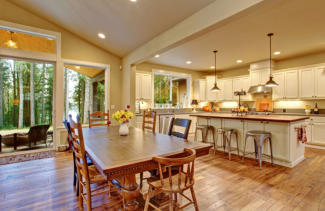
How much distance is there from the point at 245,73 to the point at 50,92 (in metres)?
6.81

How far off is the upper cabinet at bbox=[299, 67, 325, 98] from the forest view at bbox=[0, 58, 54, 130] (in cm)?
730

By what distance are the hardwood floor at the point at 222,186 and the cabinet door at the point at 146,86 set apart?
3.19 metres

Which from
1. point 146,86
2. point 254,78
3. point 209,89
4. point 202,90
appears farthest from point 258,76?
point 146,86

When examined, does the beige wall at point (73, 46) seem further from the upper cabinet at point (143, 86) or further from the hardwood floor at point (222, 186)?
the hardwood floor at point (222, 186)

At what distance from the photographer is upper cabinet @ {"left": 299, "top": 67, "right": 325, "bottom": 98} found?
4.70 meters

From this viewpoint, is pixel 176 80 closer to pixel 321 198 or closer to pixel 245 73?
pixel 245 73

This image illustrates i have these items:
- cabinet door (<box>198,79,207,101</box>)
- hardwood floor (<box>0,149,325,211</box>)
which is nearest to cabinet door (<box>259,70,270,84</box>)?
cabinet door (<box>198,79,207,101</box>)

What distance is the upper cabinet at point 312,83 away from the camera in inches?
185

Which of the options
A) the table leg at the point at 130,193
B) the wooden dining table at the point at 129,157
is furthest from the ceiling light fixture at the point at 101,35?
the table leg at the point at 130,193

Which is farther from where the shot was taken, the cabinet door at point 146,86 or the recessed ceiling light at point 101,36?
the cabinet door at point 146,86

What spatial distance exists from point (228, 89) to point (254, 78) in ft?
3.81

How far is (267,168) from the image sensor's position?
3.15m

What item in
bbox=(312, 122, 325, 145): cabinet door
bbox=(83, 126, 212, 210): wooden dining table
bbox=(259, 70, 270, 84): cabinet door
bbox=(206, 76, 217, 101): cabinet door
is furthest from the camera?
bbox=(206, 76, 217, 101): cabinet door

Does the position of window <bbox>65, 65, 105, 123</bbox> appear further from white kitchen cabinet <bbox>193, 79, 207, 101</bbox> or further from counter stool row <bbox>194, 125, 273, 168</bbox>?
white kitchen cabinet <bbox>193, 79, 207, 101</bbox>
